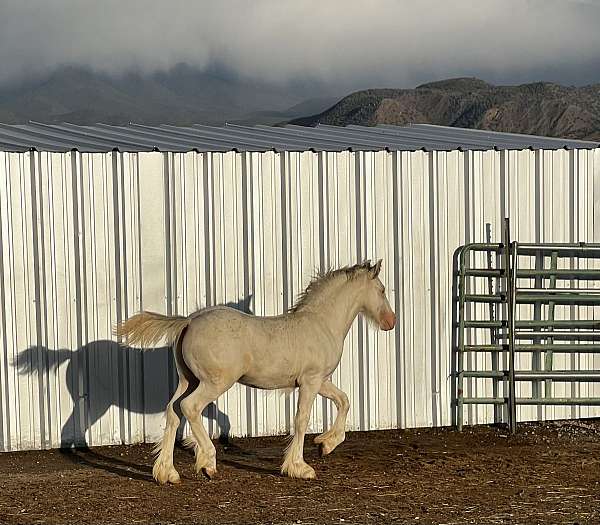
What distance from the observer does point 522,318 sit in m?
12.7

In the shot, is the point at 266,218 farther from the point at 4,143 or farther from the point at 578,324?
the point at 578,324

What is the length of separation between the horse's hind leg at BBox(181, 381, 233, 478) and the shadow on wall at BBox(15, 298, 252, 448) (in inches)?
77.6

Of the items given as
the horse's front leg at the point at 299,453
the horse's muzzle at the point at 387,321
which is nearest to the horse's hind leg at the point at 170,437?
the horse's front leg at the point at 299,453

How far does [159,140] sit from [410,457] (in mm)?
4638

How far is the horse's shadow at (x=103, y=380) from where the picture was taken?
1156cm

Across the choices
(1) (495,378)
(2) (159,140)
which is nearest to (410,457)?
(1) (495,378)

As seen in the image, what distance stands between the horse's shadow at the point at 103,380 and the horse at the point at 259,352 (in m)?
1.24

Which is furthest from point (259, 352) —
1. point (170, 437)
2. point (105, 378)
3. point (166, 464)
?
point (105, 378)

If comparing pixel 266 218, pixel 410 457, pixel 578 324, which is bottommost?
pixel 410 457

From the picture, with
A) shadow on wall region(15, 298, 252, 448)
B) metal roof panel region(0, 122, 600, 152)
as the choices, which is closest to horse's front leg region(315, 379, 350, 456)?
shadow on wall region(15, 298, 252, 448)

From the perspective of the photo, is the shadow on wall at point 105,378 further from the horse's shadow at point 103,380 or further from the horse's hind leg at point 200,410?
the horse's hind leg at point 200,410

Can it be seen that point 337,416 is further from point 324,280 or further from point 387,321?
point 324,280

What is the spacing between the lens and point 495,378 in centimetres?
1261

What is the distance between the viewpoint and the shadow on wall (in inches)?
456
